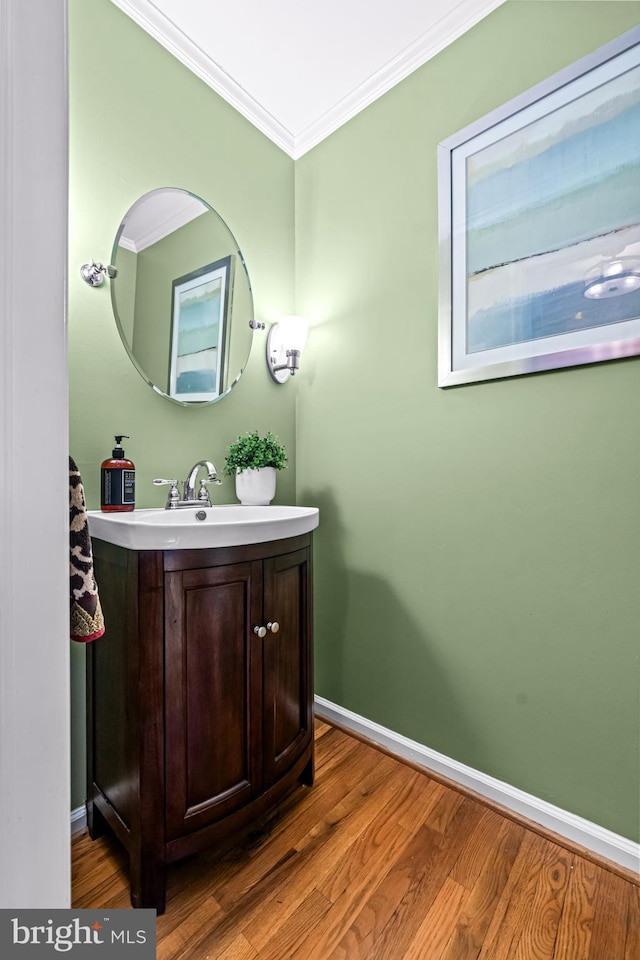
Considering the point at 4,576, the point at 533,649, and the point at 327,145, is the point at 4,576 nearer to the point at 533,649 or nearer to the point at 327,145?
the point at 533,649

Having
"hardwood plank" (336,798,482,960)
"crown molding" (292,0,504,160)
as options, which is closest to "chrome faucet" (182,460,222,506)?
"hardwood plank" (336,798,482,960)

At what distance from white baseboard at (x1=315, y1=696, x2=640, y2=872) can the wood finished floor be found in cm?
4

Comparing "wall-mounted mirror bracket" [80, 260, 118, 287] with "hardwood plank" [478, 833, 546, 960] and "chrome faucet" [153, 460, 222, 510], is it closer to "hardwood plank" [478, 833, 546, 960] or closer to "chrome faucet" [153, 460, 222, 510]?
"chrome faucet" [153, 460, 222, 510]

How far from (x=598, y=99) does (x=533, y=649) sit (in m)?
1.49

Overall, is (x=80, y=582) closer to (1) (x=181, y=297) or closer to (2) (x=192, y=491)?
(2) (x=192, y=491)

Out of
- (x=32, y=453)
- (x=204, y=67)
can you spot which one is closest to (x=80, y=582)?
(x=32, y=453)

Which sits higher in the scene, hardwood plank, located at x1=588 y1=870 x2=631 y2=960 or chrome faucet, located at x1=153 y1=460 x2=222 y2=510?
chrome faucet, located at x1=153 y1=460 x2=222 y2=510

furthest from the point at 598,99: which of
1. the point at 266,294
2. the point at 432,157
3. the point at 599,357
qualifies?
the point at 266,294

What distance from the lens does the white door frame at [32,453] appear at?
468mm

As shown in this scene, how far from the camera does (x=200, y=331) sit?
1.54 m

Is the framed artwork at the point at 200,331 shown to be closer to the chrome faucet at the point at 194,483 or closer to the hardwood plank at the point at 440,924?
the chrome faucet at the point at 194,483

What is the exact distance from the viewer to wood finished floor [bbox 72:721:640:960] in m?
0.93

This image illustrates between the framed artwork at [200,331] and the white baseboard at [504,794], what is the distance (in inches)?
53.4

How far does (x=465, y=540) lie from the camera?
1.40 metres
